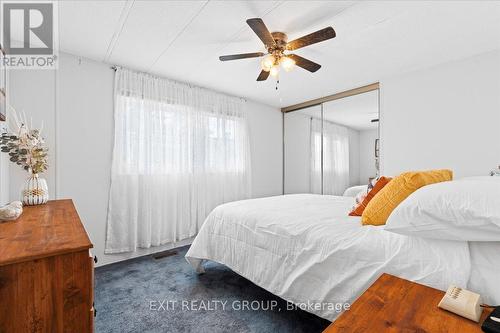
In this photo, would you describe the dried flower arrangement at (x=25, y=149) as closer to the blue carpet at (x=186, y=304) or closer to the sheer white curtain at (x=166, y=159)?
the sheer white curtain at (x=166, y=159)

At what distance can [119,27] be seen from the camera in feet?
6.79

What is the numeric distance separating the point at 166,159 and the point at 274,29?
2122mm

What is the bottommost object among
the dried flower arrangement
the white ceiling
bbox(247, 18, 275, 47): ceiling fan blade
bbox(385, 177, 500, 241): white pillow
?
bbox(385, 177, 500, 241): white pillow

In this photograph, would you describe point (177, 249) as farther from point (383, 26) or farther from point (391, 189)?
point (383, 26)

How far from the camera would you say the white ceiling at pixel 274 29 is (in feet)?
5.96

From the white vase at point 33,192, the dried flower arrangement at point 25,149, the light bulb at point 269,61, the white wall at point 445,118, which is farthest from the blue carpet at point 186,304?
the white wall at point 445,118

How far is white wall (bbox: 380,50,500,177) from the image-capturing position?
8.26ft

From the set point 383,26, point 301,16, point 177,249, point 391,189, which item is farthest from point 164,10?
point 177,249

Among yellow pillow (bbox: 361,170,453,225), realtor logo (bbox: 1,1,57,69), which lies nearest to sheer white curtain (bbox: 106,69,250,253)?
realtor logo (bbox: 1,1,57,69)

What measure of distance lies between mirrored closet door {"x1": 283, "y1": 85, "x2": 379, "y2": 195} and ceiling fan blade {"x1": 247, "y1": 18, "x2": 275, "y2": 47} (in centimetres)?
225

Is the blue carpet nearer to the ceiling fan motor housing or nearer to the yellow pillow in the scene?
the yellow pillow

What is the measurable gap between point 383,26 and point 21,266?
2791mm

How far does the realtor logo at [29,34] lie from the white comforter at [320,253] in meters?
2.26

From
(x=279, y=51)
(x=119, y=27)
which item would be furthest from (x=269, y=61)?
(x=119, y=27)
